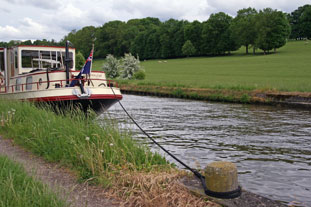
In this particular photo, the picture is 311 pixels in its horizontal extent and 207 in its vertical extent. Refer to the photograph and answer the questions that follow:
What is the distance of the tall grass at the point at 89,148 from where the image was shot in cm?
611

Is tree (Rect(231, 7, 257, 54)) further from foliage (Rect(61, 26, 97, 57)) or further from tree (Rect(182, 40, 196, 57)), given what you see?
foliage (Rect(61, 26, 97, 57))

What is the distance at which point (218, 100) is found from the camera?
26.3 m

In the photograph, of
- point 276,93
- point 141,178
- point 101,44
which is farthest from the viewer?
point 101,44

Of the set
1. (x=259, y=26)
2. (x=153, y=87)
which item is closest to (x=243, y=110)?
(x=153, y=87)

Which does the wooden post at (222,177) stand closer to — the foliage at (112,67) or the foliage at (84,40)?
the foliage at (112,67)

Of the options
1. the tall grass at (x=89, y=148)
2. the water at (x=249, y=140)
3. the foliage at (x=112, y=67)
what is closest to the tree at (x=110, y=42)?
the foliage at (x=112, y=67)

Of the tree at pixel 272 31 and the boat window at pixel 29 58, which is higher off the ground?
the tree at pixel 272 31

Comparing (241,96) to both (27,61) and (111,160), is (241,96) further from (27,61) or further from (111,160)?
(111,160)

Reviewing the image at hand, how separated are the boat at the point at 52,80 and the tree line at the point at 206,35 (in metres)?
67.4

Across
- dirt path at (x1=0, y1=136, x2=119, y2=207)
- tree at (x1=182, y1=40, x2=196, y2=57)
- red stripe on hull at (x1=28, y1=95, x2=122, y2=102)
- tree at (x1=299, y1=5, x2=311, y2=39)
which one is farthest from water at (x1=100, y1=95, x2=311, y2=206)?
tree at (x1=299, y1=5, x2=311, y2=39)

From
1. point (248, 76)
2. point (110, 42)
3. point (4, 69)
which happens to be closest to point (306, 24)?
point (110, 42)

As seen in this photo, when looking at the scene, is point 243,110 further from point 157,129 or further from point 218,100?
point 157,129

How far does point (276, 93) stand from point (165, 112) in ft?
26.7

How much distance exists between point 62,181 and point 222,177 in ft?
8.47
